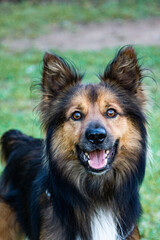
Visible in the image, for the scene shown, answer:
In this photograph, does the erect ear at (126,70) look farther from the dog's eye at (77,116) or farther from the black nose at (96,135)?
the black nose at (96,135)

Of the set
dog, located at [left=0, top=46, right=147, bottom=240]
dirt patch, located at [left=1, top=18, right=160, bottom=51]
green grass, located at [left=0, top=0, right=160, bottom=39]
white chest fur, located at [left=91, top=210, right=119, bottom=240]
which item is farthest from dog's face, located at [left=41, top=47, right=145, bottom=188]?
green grass, located at [left=0, top=0, right=160, bottom=39]

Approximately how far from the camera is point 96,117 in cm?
428

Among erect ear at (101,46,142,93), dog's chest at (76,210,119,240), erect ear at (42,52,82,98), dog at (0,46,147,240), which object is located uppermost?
erect ear at (101,46,142,93)

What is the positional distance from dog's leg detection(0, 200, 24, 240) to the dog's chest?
1201 millimetres

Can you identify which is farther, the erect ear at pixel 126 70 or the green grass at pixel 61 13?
the green grass at pixel 61 13

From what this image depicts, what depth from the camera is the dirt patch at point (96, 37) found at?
1857 cm

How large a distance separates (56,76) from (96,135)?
94 centimetres

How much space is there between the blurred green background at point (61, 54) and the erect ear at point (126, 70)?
0.77ft

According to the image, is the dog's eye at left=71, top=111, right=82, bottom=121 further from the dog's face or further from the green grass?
the green grass

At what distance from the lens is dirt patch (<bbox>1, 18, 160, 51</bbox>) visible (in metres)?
18.6

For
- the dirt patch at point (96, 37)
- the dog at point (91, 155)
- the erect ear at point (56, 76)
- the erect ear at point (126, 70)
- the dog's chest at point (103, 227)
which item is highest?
the dirt patch at point (96, 37)

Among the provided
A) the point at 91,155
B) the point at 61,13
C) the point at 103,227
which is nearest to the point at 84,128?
the point at 91,155

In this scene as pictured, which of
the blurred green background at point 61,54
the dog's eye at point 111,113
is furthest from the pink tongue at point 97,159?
the blurred green background at point 61,54

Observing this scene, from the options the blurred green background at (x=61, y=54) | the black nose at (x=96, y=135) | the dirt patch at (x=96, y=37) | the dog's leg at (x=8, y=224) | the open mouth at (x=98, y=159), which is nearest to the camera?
the black nose at (x=96, y=135)
